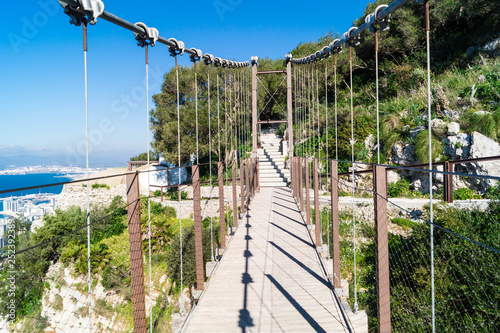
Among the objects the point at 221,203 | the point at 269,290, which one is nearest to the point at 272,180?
the point at 221,203

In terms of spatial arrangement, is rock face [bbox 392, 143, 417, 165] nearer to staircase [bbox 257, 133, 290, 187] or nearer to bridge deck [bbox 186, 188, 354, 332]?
staircase [bbox 257, 133, 290, 187]

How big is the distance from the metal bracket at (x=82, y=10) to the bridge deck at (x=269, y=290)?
7.19 feet

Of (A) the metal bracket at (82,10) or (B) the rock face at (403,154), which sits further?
(B) the rock face at (403,154)

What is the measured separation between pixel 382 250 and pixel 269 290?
136 cm

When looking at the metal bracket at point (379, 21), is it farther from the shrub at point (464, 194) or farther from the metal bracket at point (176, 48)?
the shrub at point (464, 194)

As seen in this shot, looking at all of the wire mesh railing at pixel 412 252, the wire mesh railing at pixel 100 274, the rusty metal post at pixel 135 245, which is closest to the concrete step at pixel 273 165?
the wire mesh railing at pixel 100 274

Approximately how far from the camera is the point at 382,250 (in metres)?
1.68

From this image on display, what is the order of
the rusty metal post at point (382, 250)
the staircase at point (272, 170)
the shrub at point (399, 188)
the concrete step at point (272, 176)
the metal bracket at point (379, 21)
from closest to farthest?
the rusty metal post at point (382, 250) → the metal bracket at point (379, 21) → the shrub at point (399, 188) → the staircase at point (272, 170) → the concrete step at point (272, 176)

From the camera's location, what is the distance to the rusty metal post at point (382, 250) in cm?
167

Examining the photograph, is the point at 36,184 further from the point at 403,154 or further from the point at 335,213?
the point at 403,154

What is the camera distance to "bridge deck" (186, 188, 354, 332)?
222cm

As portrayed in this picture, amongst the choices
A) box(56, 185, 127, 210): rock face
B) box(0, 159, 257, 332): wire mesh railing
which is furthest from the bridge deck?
box(56, 185, 127, 210): rock face

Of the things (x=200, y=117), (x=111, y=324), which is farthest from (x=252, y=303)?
(x=200, y=117)

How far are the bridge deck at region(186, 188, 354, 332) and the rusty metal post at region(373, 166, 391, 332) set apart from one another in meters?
0.52
